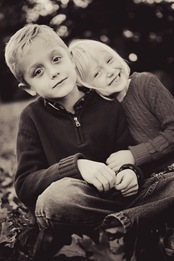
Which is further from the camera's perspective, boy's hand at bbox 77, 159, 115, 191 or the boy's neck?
the boy's neck

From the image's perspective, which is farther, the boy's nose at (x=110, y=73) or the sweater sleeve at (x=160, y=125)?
the boy's nose at (x=110, y=73)

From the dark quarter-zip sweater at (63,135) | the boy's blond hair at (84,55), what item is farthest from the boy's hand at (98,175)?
the boy's blond hair at (84,55)

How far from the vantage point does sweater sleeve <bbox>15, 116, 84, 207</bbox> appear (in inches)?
78.6

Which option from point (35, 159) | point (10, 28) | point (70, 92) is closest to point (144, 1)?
point (10, 28)

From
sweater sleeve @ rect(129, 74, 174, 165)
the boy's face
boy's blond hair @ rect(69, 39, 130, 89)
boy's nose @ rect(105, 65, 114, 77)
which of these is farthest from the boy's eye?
sweater sleeve @ rect(129, 74, 174, 165)

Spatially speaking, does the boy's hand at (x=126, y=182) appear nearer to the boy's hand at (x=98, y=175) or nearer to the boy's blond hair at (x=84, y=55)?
the boy's hand at (x=98, y=175)

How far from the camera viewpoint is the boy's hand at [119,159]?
2066mm

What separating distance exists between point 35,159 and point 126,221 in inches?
18.5

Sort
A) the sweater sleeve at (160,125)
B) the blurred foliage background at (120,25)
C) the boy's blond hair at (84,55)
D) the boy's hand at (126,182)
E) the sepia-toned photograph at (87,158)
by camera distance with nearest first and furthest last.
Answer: the sepia-toned photograph at (87,158)
the boy's hand at (126,182)
the sweater sleeve at (160,125)
the boy's blond hair at (84,55)
the blurred foliage background at (120,25)

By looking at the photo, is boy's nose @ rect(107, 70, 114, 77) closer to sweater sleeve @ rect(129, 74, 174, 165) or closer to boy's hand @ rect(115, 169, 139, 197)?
sweater sleeve @ rect(129, 74, 174, 165)

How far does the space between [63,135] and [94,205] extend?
1.02 ft

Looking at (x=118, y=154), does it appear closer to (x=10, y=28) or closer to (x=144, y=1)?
(x=144, y=1)

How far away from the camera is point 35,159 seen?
82.8 inches

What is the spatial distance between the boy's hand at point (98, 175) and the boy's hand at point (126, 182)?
0.10 ft
